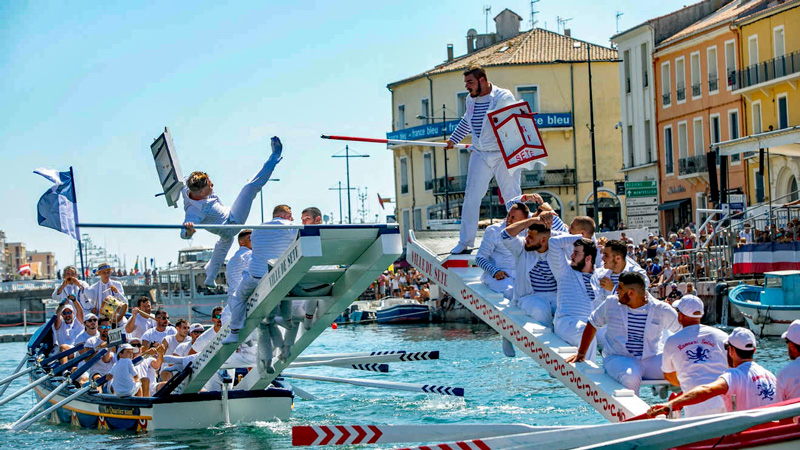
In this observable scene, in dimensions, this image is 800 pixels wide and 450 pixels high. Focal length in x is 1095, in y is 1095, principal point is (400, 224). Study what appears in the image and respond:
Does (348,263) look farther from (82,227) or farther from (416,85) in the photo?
(416,85)

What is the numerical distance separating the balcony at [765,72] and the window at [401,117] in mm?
28227

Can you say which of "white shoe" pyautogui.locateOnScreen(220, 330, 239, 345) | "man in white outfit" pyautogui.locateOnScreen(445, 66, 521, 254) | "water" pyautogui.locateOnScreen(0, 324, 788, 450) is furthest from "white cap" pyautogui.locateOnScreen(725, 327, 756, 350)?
"white shoe" pyautogui.locateOnScreen(220, 330, 239, 345)

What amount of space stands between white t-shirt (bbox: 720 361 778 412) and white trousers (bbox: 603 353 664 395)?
2017 millimetres

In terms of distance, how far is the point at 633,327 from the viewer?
10.1 metres

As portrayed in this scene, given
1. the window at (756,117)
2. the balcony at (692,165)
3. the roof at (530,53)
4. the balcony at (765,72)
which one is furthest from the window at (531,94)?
the window at (756,117)

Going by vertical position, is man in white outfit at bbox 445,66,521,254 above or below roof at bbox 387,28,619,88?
below

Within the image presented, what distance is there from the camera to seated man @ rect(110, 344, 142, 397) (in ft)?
51.4

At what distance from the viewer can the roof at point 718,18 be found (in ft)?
150

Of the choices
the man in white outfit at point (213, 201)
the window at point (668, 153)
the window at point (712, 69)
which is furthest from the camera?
the window at point (668, 153)

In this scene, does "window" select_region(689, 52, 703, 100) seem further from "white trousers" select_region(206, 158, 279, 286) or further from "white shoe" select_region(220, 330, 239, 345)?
"white trousers" select_region(206, 158, 279, 286)

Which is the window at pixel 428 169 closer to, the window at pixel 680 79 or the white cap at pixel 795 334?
the window at pixel 680 79

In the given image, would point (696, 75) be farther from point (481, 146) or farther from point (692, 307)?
point (692, 307)

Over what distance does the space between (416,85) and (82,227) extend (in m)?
58.2

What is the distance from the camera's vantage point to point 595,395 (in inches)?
408
